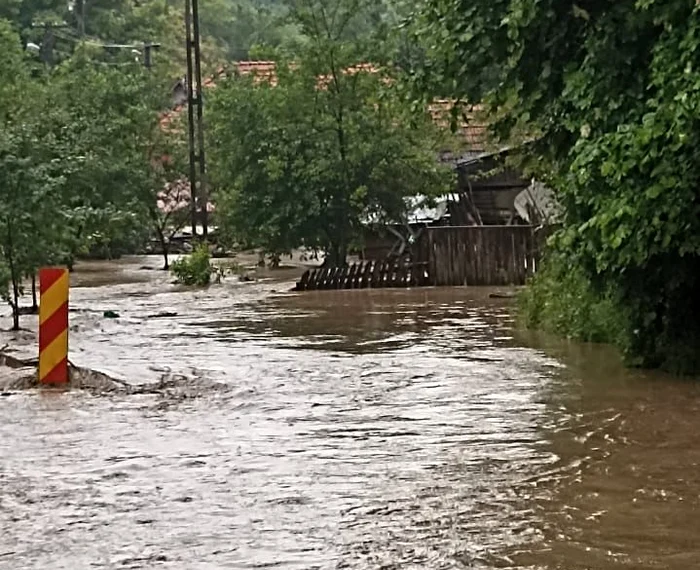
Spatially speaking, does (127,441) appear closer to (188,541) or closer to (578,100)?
(188,541)

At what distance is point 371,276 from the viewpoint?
2980 cm

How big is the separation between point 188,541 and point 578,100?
22.3ft

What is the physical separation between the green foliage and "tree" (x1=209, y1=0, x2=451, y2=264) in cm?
151

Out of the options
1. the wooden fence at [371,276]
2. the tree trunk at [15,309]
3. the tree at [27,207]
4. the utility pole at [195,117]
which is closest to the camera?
the tree trunk at [15,309]

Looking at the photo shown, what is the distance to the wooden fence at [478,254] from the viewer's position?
28.5 meters

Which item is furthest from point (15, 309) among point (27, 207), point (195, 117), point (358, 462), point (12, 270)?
point (195, 117)

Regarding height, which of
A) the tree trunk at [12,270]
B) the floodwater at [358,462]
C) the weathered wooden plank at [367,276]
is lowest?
the floodwater at [358,462]

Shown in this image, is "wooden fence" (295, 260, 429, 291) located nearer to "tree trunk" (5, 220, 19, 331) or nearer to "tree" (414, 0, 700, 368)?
"tree trunk" (5, 220, 19, 331)

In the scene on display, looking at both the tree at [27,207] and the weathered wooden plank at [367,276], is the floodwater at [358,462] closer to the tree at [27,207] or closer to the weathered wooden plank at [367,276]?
the tree at [27,207]

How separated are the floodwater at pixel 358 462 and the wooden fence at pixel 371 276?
13304mm

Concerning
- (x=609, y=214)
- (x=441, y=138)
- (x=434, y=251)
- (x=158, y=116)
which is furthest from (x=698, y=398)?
(x=158, y=116)

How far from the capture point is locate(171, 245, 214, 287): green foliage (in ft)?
107

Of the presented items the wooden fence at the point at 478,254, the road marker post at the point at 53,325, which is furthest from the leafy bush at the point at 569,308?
the wooden fence at the point at 478,254

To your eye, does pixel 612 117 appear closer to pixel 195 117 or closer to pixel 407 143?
pixel 407 143
